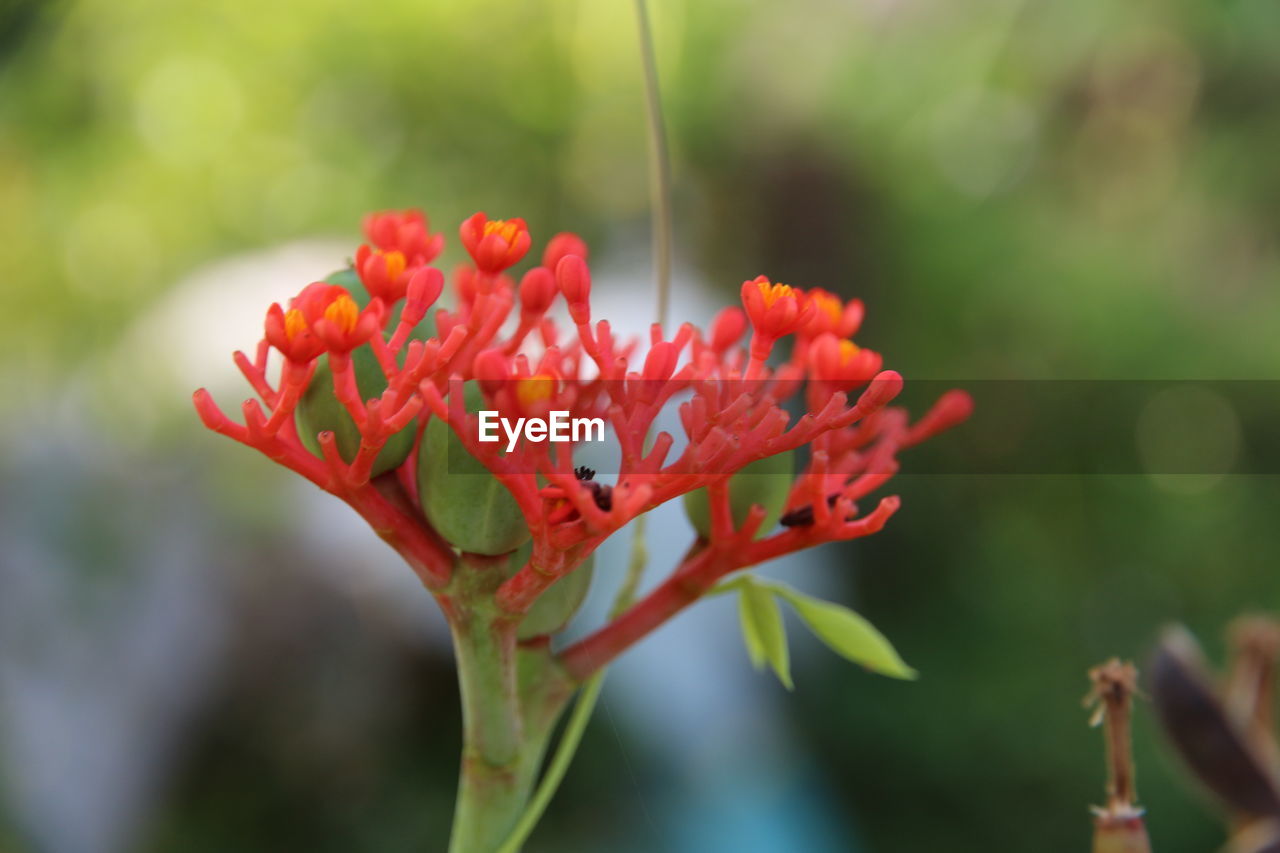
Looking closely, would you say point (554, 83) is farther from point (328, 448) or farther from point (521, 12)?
point (328, 448)

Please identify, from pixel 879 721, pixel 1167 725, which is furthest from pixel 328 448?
pixel 879 721

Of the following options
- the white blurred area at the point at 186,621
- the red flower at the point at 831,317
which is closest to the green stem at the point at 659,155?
the red flower at the point at 831,317

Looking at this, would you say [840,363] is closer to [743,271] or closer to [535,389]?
[535,389]

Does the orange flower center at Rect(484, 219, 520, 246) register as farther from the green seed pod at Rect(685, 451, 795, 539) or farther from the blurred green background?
the blurred green background

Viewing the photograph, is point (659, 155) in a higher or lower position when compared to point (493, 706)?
higher

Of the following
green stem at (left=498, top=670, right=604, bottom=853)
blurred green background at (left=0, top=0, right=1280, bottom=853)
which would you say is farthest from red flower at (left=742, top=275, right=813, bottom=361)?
blurred green background at (left=0, top=0, right=1280, bottom=853)

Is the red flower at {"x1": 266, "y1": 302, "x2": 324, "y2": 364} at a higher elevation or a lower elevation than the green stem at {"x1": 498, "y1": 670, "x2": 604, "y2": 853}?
higher

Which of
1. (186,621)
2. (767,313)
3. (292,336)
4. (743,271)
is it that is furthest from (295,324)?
(743,271)
